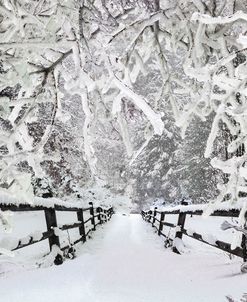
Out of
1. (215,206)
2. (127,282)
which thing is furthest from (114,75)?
(127,282)

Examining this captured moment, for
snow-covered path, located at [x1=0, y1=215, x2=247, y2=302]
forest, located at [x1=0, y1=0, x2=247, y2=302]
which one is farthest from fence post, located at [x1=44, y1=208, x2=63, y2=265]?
forest, located at [x1=0, y1=0, x2=247, y2=302]

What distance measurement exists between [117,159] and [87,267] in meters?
36.4

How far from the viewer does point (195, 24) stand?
120 inches

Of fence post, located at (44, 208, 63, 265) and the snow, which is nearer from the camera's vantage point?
the snow

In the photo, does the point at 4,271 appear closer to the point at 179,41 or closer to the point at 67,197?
the point at 179,41

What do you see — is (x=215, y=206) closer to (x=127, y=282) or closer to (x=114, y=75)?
(x=114, y=75)

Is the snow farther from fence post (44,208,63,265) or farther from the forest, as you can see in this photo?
fence post (44,208,63,265)

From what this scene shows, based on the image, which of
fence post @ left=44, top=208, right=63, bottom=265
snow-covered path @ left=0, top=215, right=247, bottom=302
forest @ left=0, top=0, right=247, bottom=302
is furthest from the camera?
fence post @ left=44, top=208, right=63, bottom=265

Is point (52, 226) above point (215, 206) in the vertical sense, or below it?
below

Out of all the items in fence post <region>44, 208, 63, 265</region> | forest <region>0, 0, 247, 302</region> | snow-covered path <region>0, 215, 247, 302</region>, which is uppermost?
forest <region>0, 0, 247, 302</region>

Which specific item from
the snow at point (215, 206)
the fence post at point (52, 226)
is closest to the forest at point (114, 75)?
the snow at point (215, 206)

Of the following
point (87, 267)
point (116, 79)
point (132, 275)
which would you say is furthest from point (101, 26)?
point (87, 267)

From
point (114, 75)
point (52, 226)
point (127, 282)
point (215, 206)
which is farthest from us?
point (52, 226)

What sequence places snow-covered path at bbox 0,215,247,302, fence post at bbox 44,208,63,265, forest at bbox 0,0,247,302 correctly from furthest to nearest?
1. fence post at bbox 44,208,63,265
2. snow-covered path at bbox 0,215,247,302
3. forest at bbox 0,0,247,302
